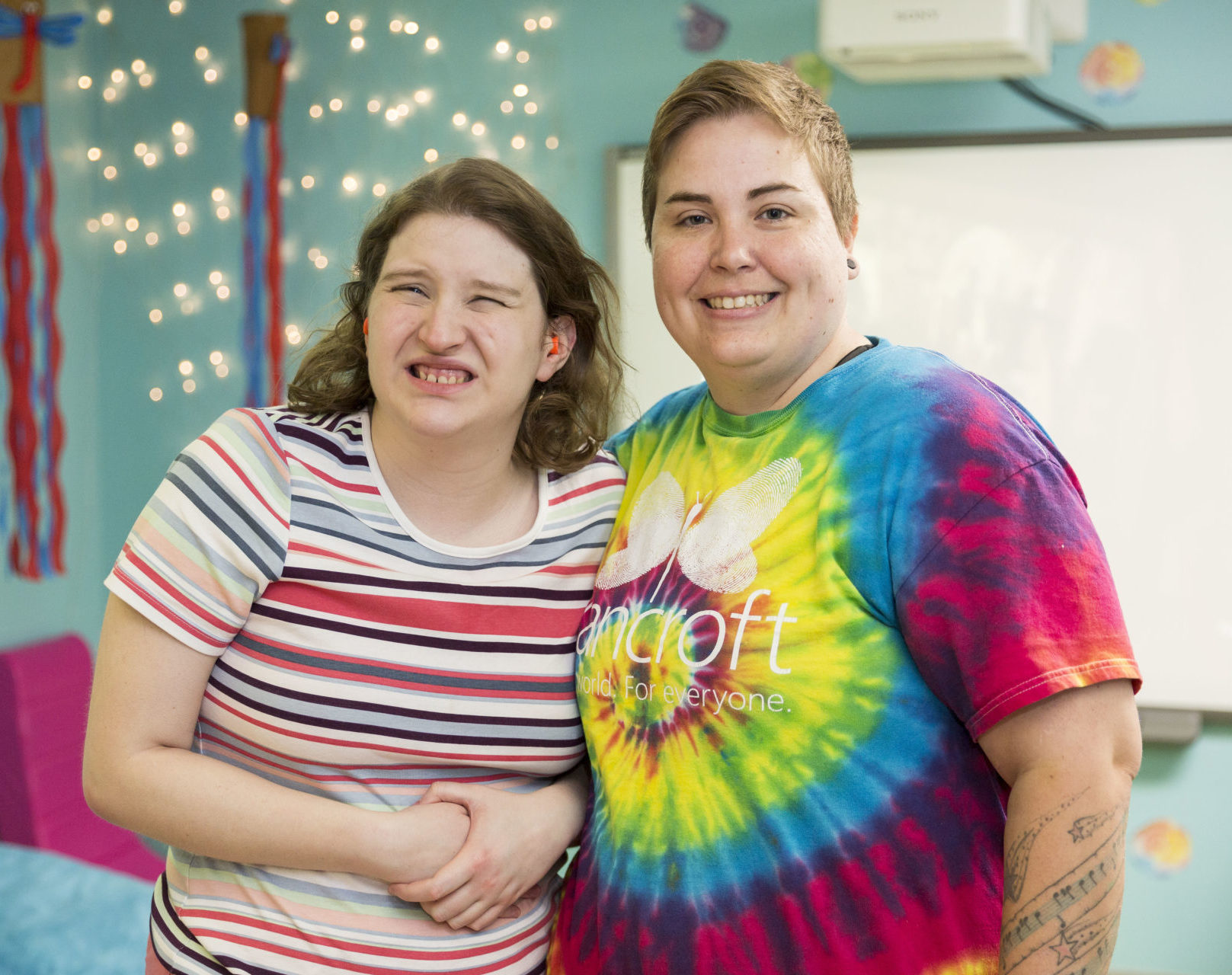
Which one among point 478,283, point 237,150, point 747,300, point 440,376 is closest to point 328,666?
point 440,376

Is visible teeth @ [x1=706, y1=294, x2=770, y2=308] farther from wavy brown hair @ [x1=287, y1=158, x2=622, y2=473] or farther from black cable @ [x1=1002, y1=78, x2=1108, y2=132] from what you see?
black cable @ [x1=1002, y1=78, x2=1108, y2=132]

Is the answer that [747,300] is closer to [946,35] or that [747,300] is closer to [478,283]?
[478,283]

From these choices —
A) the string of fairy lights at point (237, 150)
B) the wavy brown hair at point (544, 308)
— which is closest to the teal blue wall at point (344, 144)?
the string of fairy lights at point (237, 150)

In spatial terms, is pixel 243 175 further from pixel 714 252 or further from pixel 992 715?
pixel 992 715

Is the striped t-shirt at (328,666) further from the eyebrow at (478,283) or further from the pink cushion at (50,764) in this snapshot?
the pink cushion at (50,764)

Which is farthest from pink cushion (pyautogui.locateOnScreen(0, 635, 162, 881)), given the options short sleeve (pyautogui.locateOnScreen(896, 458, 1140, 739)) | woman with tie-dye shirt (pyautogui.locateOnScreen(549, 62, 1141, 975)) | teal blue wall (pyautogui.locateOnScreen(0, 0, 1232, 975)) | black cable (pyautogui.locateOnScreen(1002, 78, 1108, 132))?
black cable (pyautogui.locateOnScreen(1002, 78, 1108, 132))

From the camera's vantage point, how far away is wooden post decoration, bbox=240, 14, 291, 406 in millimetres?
3018

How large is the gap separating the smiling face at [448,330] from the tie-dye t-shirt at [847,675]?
27cm

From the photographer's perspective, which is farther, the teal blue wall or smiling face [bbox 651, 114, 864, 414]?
the teal blue wall

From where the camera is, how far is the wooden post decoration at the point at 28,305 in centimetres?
279

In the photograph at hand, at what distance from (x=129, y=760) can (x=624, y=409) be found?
0.82 metres

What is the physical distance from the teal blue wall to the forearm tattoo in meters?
1.86

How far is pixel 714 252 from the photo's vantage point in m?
1.19

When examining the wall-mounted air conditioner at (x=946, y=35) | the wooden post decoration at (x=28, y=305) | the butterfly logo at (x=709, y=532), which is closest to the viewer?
the butterfly logo at (x=709, y=532)
